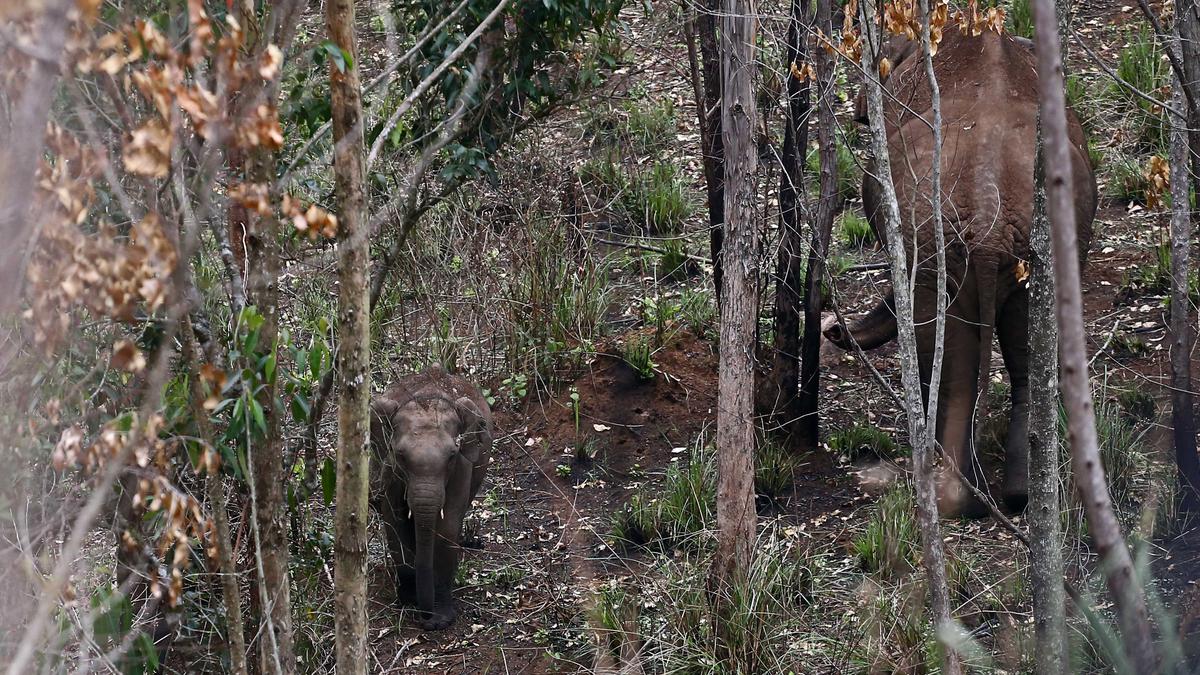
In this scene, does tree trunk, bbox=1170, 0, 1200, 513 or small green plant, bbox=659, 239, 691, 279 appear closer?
tree trunk, bbox=1170, 0, 1200, 513

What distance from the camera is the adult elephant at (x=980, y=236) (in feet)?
24.3

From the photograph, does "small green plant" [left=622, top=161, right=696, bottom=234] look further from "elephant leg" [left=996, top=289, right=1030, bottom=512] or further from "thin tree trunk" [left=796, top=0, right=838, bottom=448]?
"elephant leg" [left=996, top=289, right=1030, bottom=512]

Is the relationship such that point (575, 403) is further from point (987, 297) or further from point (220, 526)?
point (220, 526)

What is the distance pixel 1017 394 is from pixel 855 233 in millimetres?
3003

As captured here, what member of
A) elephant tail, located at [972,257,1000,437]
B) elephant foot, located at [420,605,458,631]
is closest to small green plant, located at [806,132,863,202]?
elephant tail, located at [972,257,1000,437]

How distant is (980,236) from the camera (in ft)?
24.0

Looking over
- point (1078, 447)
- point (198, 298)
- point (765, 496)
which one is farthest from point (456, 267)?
point (1078, 447)

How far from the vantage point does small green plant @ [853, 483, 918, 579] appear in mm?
6879

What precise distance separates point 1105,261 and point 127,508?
7.15m

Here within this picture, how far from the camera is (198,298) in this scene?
4262 millimetres

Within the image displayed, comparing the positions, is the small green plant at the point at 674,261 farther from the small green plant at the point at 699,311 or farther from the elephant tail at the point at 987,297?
the elephant tail at the point at 987,297

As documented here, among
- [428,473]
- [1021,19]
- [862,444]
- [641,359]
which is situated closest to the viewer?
[428,473]

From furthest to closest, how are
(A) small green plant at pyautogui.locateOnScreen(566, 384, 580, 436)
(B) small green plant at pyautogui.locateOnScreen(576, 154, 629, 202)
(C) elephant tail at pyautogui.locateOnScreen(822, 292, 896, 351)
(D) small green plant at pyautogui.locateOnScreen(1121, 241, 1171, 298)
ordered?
(B) small green plant at pyautogui.locateOnScreen(576, 154, 629, 202)
(D) small green plant at pyautogui.locateOnScreen(1121, 241, 1171, 298)
(A) small green plant at pyautogui.locateOnScreen(566, 384, 580, 436)
(C) elephant tail at pyautogui.locateOnScreen(822, 292, 896, 351)

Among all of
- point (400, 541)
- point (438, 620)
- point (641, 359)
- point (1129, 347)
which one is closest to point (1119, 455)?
point (1129, 347)
